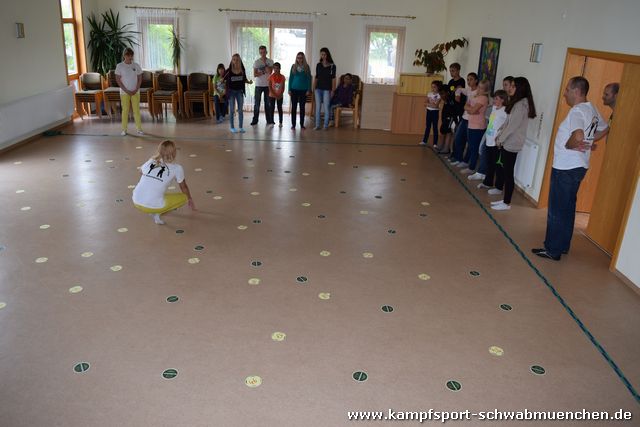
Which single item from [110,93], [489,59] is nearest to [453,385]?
[489,59]

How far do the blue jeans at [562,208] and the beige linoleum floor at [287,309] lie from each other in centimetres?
19

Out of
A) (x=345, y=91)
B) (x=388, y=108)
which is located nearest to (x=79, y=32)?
(x=345, y=91)

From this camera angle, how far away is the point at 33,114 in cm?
867

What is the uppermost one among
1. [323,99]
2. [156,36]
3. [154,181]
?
[156,36]

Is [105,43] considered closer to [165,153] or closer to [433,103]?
[433,103]

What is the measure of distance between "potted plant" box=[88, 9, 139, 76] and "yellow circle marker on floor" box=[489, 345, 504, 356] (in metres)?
10.6

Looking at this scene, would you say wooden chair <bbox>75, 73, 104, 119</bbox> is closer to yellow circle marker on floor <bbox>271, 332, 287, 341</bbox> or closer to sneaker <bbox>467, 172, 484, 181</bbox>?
sneaker <bbox>467, 172, 484, 181</bbox>

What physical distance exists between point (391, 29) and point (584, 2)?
7129 millimetres

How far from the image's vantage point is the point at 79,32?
11.1 meters

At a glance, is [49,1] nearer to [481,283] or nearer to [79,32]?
[79,32]

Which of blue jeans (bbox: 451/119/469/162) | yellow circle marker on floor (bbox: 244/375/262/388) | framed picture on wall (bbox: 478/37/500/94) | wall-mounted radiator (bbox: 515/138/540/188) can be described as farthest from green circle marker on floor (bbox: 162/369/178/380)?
framed picture on wall (bbox: 478/37/500/94)

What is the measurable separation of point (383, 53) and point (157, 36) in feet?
17.2

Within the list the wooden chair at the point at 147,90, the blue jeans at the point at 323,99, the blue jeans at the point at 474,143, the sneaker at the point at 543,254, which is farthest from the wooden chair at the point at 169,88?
the sneaker at the point at 543,254

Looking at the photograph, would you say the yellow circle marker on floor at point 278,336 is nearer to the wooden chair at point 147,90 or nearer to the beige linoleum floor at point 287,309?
the beige linoleum floor at point 287,309
